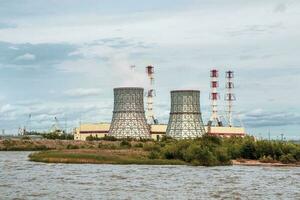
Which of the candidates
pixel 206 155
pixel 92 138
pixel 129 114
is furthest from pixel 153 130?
pixel 206 155

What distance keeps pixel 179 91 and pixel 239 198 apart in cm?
7108

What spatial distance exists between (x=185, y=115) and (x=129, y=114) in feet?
32.2

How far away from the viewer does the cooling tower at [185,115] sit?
104 metres

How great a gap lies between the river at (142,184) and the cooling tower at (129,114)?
2059 inches

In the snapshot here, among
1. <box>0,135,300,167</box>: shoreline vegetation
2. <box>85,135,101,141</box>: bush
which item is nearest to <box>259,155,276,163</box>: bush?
<box>0,135,300,167</box>: shoreline vegetation

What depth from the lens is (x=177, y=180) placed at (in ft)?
139

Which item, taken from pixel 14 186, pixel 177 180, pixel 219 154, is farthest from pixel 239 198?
pixel 219 154

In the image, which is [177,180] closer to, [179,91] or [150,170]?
[150,170]

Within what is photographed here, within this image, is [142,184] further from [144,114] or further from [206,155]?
[144,114]

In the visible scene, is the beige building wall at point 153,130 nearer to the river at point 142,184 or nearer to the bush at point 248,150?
the bush at point 248,150

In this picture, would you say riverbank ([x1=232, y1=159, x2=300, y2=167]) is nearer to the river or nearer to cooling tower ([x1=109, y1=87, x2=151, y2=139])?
the river

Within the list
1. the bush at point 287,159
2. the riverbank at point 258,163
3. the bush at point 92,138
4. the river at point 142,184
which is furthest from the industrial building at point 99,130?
the river at point 142,184

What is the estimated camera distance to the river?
110ft

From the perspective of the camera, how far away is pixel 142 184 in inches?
1547
